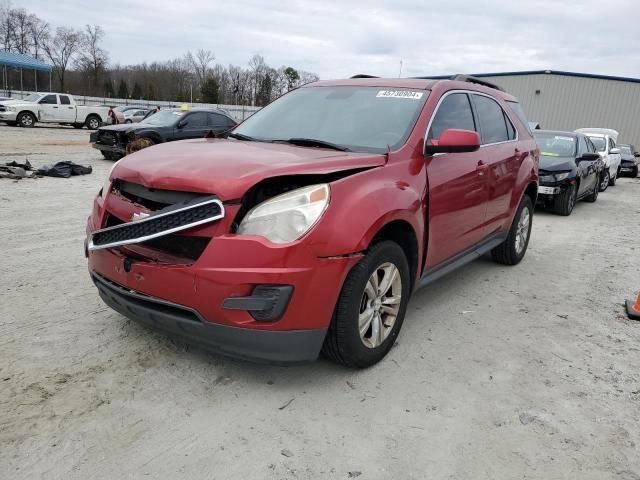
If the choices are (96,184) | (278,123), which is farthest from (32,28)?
(278,123)

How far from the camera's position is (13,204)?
23.7 ft

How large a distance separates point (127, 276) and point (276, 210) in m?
0.94

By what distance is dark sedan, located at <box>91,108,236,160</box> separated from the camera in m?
13.1

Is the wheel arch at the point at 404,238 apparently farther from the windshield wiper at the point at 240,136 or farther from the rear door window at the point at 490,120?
the rear door window at the point at 490,120

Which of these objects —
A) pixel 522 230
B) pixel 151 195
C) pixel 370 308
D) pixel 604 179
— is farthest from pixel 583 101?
pixel 151 195

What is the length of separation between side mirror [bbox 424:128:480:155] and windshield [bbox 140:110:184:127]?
1158 centimetres

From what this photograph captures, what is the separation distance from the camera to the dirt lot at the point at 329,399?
2.27m

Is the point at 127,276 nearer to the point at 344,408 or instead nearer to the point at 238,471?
the point at 238,471

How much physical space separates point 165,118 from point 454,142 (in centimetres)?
1219

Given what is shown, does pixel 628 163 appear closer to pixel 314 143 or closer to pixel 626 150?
pixel 626 150

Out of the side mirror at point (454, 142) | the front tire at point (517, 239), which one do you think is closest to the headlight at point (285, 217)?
the side mirror at point (454, 142)

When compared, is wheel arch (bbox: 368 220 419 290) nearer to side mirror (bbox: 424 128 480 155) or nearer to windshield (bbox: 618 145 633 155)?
side mirror (bbox: 424 128 480 155)

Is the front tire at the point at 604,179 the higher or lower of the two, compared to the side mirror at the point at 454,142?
lower

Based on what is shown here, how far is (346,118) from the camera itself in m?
3.73
